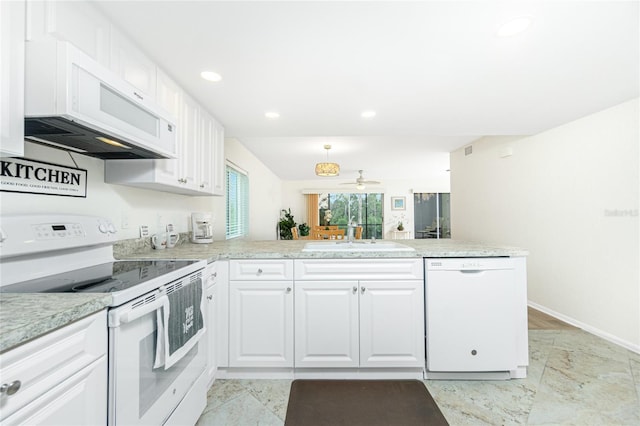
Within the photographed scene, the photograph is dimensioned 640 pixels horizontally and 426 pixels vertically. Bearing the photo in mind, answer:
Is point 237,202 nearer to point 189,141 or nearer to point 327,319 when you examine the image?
point 189,141

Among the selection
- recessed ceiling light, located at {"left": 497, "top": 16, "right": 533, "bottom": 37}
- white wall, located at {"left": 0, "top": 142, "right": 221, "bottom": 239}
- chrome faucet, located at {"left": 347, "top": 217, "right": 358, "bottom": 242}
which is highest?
recessed ceiling light, located at {"left": 497, "top": 16, "right": 533, "bottom": 37}

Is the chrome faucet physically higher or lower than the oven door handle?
higher

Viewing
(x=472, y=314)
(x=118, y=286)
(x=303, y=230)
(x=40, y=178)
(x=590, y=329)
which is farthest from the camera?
(x=303, y=230)

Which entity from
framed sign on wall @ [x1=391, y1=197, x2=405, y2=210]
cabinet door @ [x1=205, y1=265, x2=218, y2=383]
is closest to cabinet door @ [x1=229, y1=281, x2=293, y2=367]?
cabinet door @ [x1=205, y1=265, x2=218, y2=383]

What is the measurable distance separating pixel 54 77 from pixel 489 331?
108 inches

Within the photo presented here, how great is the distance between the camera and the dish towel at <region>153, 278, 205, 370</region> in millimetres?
1277

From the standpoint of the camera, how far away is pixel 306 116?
2777 mm

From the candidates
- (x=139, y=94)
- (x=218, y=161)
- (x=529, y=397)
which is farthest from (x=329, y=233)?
(x=139, y=94)

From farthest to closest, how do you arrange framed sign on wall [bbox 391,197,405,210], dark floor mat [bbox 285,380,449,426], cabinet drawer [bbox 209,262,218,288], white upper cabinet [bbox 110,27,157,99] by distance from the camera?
framed sign on wall [bbox 391,197,405,210] < cabinet drawer [bbox 209,262,218,288] < dark floor mat [bbox 285,380,449,426] < white upper cabinet [bbox 110,27,157,99]

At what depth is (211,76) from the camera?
2.00 metres

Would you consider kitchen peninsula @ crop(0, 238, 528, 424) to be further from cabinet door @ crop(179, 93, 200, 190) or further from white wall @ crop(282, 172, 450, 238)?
white wall @ crop(282, 172, 450, 238)

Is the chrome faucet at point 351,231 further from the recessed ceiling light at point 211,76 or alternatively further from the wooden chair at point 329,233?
the wooden chair at point 329,233

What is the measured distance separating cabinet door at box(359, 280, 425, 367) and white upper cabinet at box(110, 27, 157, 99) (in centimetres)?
187

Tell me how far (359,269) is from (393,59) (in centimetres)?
140
